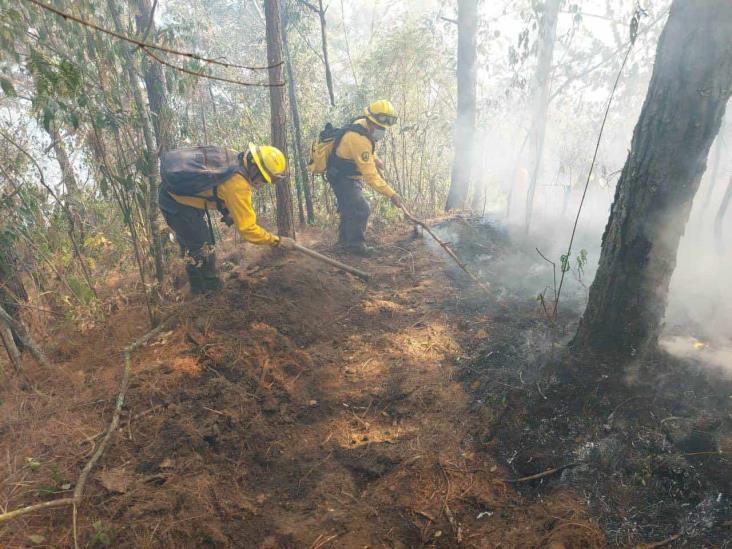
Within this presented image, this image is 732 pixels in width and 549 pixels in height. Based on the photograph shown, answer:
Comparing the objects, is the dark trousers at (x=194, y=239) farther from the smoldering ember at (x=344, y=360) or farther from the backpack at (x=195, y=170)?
the backpack at (x=195, y=170)

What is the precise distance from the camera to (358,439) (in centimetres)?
311

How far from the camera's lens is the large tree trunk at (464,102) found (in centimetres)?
875

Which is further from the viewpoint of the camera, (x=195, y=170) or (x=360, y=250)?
(x=360, y=250)

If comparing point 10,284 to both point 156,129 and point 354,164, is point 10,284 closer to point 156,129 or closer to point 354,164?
point 156,129

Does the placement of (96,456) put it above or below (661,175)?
below

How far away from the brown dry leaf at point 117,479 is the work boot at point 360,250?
14.4 ft

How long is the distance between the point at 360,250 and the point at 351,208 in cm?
65

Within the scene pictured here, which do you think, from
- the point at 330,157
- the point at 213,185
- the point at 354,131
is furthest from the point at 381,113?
the point at 213,185

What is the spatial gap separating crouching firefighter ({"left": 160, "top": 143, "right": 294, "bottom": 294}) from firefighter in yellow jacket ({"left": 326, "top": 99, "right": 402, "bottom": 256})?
5.76 feet

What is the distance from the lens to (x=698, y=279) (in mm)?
4789

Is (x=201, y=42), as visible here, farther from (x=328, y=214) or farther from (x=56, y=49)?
(x=56, y=49)

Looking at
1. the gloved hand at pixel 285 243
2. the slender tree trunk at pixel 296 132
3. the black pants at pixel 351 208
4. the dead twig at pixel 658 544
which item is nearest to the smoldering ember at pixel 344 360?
the dead twig at pixel 658 544

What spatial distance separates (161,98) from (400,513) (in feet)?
18.9

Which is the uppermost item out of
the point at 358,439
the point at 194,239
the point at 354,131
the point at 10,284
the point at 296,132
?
the point at 296,132
